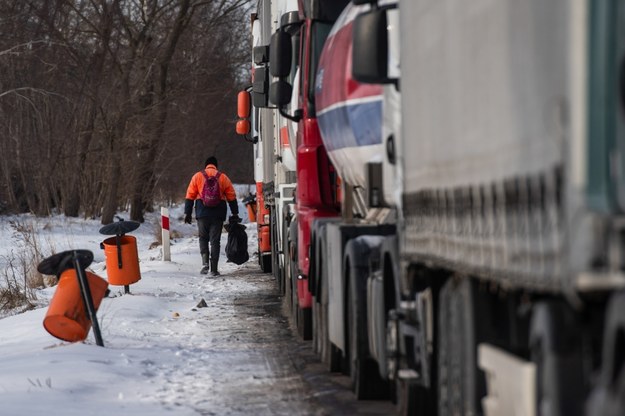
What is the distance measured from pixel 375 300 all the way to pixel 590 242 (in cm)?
470

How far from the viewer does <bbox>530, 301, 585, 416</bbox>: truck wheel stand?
A: 409cm

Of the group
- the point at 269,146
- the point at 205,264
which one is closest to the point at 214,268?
the point at 205,264

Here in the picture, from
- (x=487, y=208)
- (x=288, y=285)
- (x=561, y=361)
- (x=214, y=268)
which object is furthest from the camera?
(x=214, y=268)

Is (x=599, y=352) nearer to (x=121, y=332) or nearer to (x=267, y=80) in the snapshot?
(x=121, y=332)

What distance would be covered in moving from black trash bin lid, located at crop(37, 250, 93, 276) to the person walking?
10.1 m

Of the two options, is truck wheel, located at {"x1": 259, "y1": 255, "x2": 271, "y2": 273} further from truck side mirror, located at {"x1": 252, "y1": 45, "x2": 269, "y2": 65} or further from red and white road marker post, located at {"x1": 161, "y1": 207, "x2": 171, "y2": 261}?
truck side mirror, located at {"x1": 252, "y1": 45, "x2": 269, "y2": 65}

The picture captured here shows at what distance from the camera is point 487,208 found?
4766 mm

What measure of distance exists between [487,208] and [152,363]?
6.92 metres

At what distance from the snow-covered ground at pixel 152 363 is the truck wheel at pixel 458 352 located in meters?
2.63

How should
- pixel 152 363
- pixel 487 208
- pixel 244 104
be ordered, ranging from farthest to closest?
pixel 244 104, pixel 152 363, pixel 487 208

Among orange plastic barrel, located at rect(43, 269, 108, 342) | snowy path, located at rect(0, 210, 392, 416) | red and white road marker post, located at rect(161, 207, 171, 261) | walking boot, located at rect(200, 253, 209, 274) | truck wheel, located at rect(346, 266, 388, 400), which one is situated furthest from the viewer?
red and white road marker post, located at rect(161, 207, 171, 261)

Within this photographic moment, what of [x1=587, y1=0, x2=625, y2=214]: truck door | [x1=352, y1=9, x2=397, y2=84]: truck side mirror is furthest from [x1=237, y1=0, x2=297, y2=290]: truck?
[x1=587, y1=0, x2=625, y2=214]: truck door

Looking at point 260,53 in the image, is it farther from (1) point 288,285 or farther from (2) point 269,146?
(2) point 269,146

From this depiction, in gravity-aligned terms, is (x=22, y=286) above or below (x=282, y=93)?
below
